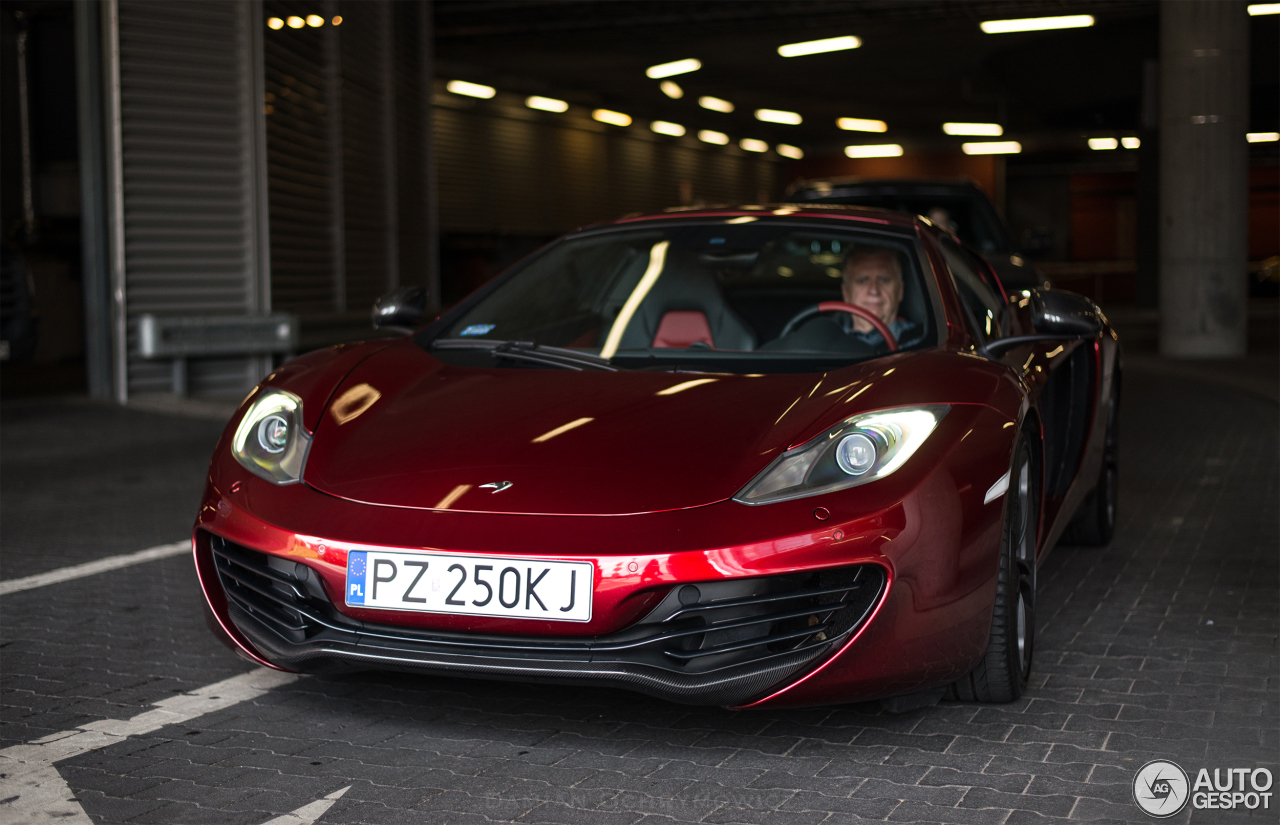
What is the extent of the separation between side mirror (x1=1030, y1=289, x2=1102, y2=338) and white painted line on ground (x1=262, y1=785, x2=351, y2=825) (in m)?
2.34

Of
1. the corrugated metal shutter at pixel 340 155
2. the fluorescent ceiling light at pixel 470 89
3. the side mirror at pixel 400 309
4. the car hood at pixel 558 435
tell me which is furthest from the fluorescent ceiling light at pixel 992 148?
the car hood at pixel 558 435

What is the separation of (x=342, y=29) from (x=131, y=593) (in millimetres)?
9814

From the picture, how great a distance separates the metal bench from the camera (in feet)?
35.5

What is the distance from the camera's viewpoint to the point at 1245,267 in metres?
15.8

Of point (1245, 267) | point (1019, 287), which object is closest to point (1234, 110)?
point (1245, 267)

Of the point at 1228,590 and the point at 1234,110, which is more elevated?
the point at 1234,110

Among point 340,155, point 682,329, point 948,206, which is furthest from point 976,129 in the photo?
point 682,329

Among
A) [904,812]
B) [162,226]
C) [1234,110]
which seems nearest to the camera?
[904,812]

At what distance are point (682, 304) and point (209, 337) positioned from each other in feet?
25.5

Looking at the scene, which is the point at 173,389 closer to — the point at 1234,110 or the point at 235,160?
the point at 235,160

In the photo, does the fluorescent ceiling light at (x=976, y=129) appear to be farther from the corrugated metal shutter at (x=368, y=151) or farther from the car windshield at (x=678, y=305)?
the car windshield at (x=678, y=305)

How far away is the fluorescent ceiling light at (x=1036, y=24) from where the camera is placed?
781 inches

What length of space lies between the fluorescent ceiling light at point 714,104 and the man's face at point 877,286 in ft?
81.1

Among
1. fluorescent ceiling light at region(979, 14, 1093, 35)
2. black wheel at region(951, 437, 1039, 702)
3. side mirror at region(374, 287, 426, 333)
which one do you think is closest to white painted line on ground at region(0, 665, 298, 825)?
side mirror at region(374, 287, 426, 333)
